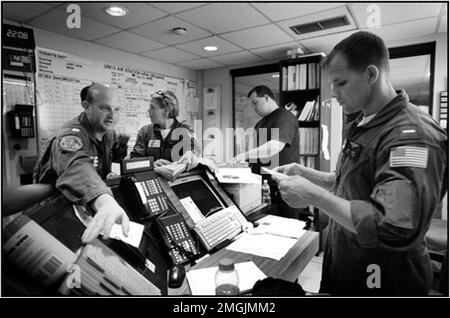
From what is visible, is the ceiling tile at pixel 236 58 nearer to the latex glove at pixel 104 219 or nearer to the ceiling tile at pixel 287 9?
the ceiling tile at pixel 287 9

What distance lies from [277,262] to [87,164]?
2.57 ft

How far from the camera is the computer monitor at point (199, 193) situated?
1.26 meters

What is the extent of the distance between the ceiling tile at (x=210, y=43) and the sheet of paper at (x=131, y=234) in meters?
1.51

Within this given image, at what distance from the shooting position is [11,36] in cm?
75

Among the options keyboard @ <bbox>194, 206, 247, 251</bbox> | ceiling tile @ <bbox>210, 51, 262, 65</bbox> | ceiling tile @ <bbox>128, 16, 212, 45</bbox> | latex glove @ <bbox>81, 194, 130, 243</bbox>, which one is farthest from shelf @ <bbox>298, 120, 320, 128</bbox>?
latex glove @ <bbox>81, 194, 130, 243</bbox>

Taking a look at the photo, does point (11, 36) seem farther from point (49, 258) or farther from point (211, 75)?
point (211, 75)

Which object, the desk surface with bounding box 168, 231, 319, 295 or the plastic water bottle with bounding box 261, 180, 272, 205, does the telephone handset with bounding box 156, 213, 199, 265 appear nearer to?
the desk surface with bounding box 168, 231, 319, 295

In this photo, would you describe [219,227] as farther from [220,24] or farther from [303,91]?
[303,91]

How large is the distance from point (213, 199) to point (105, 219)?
0.68m

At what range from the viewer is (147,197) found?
1.08 m

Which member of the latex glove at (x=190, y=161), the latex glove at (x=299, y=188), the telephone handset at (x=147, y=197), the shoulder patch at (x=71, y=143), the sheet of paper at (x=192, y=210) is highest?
the shoulder patch at (x=71, y=143)

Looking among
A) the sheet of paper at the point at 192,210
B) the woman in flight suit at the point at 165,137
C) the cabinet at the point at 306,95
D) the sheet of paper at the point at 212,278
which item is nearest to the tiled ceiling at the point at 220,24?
the cabinet at the point at 306,95

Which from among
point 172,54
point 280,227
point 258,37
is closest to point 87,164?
point 280,227
